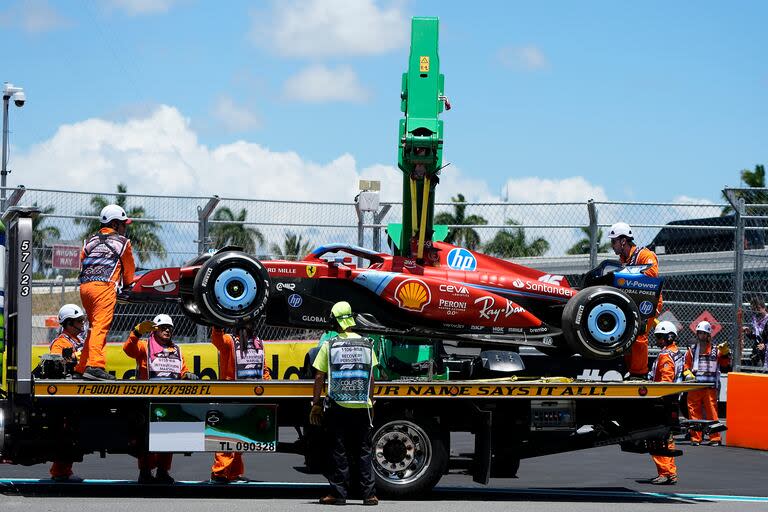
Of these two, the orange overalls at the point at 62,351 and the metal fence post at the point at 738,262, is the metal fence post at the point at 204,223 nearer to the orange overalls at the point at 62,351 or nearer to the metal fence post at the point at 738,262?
the orange overalls at the point at 62,351

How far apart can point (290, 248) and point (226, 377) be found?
4204 mm

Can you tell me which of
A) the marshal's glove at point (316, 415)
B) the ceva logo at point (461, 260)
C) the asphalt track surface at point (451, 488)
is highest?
the ceva logo at point (461, 260)

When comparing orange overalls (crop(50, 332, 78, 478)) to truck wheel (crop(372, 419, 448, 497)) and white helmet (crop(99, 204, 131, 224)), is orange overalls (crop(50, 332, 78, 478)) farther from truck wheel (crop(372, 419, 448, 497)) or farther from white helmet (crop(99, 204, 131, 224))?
truck wheel (crop(372, 419, 448, 497))

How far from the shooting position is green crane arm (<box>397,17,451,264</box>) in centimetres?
1187

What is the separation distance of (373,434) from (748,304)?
8.43 meters

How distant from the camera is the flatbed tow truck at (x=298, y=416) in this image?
10.4 metres

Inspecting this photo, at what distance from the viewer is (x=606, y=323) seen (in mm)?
11578

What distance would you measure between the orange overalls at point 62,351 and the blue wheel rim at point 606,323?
497 cm

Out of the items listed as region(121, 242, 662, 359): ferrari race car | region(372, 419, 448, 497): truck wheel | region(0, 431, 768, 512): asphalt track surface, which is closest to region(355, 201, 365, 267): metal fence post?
region(0, 431, 768, 512): asphalt track surface

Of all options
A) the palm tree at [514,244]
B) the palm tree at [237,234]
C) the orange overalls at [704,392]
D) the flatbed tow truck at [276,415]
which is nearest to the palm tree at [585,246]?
the palm tree at [514,244]

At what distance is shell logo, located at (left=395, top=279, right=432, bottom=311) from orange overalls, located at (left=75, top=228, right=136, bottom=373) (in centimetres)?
250

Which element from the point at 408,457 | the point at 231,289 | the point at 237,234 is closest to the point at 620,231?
the point at 408,457

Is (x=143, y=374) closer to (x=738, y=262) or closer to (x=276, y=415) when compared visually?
(x=276, y=415)

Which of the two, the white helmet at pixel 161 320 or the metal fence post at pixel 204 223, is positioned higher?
the metal fence post at pixel 204 223
